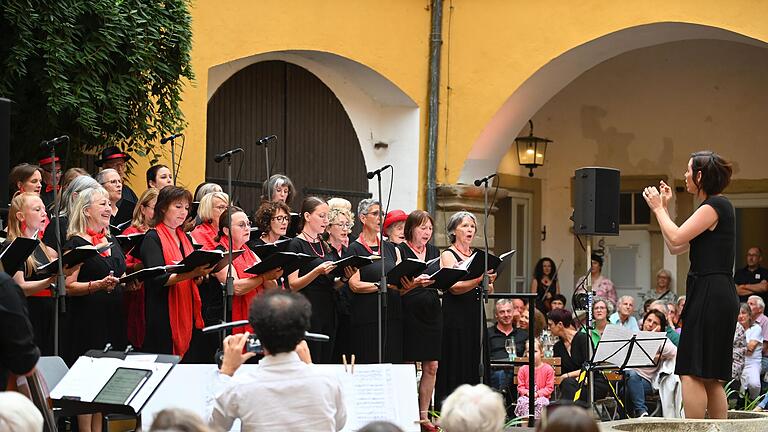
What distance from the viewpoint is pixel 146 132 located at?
31.6ft

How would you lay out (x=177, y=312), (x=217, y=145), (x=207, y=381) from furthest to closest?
(x=217, y=145) < (x=177, y=312) < (x=207, y=381)

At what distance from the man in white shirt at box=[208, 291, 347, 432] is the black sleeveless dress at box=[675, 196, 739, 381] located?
296 centimetres

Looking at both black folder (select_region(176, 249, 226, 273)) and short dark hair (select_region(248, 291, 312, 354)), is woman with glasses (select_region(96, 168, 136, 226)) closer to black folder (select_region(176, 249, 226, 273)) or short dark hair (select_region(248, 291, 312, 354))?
black folder (select_region(176, 249, 226, 273))

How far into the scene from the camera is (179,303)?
8.02 m

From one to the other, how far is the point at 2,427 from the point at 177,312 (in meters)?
4.27

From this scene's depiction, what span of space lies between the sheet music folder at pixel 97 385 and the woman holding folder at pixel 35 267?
53.2 inches

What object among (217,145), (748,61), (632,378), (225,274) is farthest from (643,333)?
(748,61)

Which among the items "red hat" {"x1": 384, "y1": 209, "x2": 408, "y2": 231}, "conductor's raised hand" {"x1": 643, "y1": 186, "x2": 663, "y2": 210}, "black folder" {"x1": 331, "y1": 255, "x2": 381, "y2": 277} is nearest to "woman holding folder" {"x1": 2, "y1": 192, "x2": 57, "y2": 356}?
"black folder" {"x1": 331, "y1": 255, "x2": 381, "y2": 277}

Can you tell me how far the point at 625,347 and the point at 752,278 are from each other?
5.11m

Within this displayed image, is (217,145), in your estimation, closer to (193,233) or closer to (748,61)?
(193,233)

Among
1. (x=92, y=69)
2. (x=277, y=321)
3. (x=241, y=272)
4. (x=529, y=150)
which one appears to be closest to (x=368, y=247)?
(x=241, y=272)

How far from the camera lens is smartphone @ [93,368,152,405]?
5.73 m

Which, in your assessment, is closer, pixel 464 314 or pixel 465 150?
pixel 464 314

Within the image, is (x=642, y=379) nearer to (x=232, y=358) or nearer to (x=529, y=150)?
(x=529, y=150)
